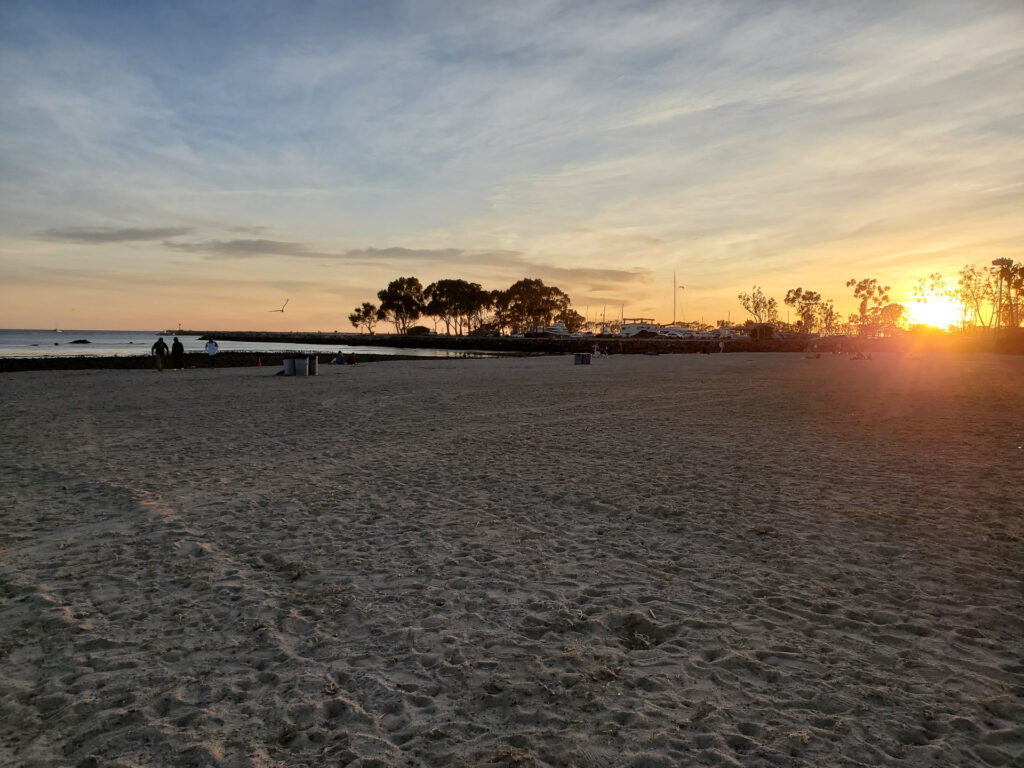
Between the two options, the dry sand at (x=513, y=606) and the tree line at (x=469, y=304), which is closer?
the dry sand at (x=513, y=606)

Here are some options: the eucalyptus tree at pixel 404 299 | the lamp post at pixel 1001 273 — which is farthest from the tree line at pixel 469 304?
the lamp post at pixel 1001 273

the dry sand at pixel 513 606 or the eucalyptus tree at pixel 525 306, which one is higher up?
the eucalyptus tree at pixel 525 306

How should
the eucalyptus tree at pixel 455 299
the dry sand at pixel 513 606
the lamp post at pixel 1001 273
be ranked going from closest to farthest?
the dry sand at pixel 513 606
the lamp post at pixel 1001 273
the eucalyptus tree at pixel 455 299

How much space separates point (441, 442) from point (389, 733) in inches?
335

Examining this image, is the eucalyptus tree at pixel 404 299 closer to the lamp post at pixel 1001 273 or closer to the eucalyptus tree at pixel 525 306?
the eucalyptus tree at pixel 525 306

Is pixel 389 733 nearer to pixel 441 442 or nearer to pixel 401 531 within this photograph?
→ pixel 401 531

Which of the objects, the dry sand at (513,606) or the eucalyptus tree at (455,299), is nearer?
the dry sand at (513,606)

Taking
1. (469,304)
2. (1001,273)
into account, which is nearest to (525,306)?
(469,304)

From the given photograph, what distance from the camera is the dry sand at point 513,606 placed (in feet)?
10.7

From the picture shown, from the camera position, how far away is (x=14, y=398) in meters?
19.0

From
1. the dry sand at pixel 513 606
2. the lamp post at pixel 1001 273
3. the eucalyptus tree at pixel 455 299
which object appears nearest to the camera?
the dry sand at pixel 513 606

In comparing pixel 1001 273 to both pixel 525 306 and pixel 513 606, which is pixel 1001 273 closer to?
pixel 525 306

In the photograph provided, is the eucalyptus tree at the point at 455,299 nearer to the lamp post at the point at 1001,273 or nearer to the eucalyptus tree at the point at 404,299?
the eucalyptus tree at the point at 404,299

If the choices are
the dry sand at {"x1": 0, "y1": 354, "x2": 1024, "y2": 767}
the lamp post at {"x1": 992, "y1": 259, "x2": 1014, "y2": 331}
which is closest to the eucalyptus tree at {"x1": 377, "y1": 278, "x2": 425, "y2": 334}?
the lamp post at {"x1": 992, "y1": 259, "x2": 1014, "y2": 331}
